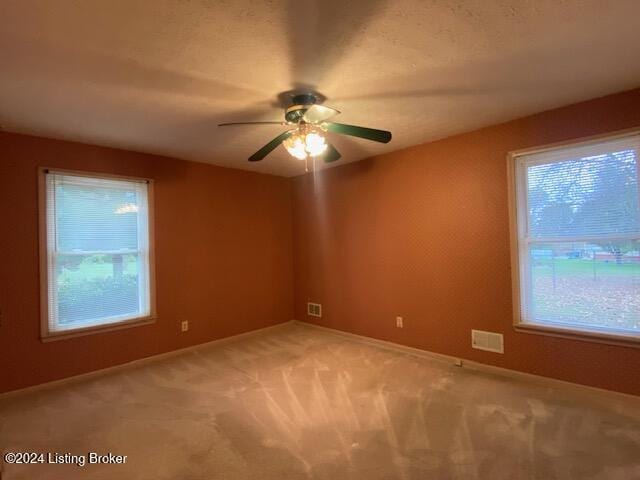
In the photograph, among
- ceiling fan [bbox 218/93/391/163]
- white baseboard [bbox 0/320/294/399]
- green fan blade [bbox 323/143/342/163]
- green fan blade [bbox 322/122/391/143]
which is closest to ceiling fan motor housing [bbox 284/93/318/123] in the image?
ceiling fan [bbox 218/93/391/163]

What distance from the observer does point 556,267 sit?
295 centimetres

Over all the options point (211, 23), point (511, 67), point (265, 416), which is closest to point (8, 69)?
point (211, 23)

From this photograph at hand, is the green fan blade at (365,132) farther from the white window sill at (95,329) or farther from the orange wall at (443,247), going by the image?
the white window sill at (95,329)

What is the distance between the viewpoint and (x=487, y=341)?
130 inches

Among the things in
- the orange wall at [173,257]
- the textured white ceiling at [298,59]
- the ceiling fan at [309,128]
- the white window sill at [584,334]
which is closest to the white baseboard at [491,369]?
the white window sill at [584,334]

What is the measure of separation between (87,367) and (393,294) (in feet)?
10.9

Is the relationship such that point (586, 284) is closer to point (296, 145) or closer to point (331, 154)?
point (331, 154)

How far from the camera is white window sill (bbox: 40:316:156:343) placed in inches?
126

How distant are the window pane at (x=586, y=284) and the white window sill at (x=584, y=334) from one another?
7 centimetres

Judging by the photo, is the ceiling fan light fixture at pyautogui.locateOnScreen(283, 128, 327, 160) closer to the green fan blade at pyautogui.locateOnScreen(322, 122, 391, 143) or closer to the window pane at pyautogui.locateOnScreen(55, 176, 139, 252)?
the green fan blade at pyautogui.locateOnScreen(322, 122, 391, 143)

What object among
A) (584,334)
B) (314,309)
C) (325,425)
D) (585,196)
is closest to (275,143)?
(325,425)

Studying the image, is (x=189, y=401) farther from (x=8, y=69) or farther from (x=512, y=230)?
(x=512, y=230)

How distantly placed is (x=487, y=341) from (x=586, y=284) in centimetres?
98

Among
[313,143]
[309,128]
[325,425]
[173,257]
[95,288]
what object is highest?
[309,128]
